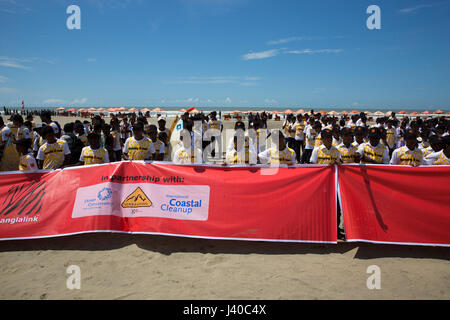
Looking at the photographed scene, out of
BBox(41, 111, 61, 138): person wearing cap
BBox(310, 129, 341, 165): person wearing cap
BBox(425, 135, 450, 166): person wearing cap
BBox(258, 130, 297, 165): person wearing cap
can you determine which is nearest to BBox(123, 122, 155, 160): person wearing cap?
BBox(258, 130, 297, 165): person wearing cap

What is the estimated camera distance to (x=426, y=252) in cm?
429

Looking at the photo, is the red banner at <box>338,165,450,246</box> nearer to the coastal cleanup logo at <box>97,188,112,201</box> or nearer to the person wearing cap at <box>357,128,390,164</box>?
the person wearing cap at <box>357,128,390,164</box>

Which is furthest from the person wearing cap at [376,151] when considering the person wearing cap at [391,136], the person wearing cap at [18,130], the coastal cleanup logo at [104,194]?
the person wearing cap at [18,130]

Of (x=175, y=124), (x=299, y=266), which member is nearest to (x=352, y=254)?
(x=299, y=266)

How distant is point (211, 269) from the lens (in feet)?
12.9

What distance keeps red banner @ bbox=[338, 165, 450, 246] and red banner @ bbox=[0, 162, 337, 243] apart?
37 cm

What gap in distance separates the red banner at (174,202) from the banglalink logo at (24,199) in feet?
0.05

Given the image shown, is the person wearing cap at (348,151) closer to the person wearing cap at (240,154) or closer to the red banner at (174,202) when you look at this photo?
the red banner at (174,202)

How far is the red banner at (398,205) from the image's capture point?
4.23 metres

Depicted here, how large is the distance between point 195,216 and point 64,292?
2.13 metres

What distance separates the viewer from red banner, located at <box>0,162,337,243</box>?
4441mm

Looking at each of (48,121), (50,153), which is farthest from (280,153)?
(48,121)

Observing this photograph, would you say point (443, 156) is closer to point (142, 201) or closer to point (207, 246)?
point (207, 246)

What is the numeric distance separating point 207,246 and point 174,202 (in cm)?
98
